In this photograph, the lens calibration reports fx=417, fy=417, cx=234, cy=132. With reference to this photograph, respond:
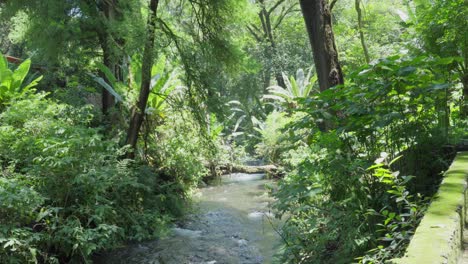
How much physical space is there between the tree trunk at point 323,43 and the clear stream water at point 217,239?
1697 millimetres

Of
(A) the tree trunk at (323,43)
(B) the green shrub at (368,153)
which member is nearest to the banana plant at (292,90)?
(A) the tree trunk at (323,43)

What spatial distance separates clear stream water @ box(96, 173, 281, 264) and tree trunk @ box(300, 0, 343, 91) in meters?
1.70

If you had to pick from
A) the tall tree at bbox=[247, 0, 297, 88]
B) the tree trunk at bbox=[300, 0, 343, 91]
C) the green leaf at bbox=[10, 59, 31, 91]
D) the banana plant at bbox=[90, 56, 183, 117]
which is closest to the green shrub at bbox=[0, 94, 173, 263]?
the green leaf at bbox=[10, 59, 31, 91]

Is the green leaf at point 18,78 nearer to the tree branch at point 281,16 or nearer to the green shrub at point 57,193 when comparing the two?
the green shrub at point 57,193

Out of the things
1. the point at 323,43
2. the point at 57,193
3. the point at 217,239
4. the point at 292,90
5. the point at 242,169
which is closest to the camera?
the point at 57,193

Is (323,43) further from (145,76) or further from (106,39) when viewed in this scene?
(106,39)

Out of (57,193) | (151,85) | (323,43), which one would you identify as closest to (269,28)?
(151,85)

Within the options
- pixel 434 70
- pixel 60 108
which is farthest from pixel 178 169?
pixel 434 70

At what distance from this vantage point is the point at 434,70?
3672 millimetres

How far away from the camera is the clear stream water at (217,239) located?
6.00m

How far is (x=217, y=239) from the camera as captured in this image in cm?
700

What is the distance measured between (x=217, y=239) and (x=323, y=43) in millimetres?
3614

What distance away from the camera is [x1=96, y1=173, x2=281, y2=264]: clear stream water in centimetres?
600

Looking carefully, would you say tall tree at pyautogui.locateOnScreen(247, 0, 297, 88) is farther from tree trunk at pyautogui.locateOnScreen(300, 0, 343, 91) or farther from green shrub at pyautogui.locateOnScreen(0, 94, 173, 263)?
green shrub at pyautogui.locateOnScreen(0, 94, 173, 263)
